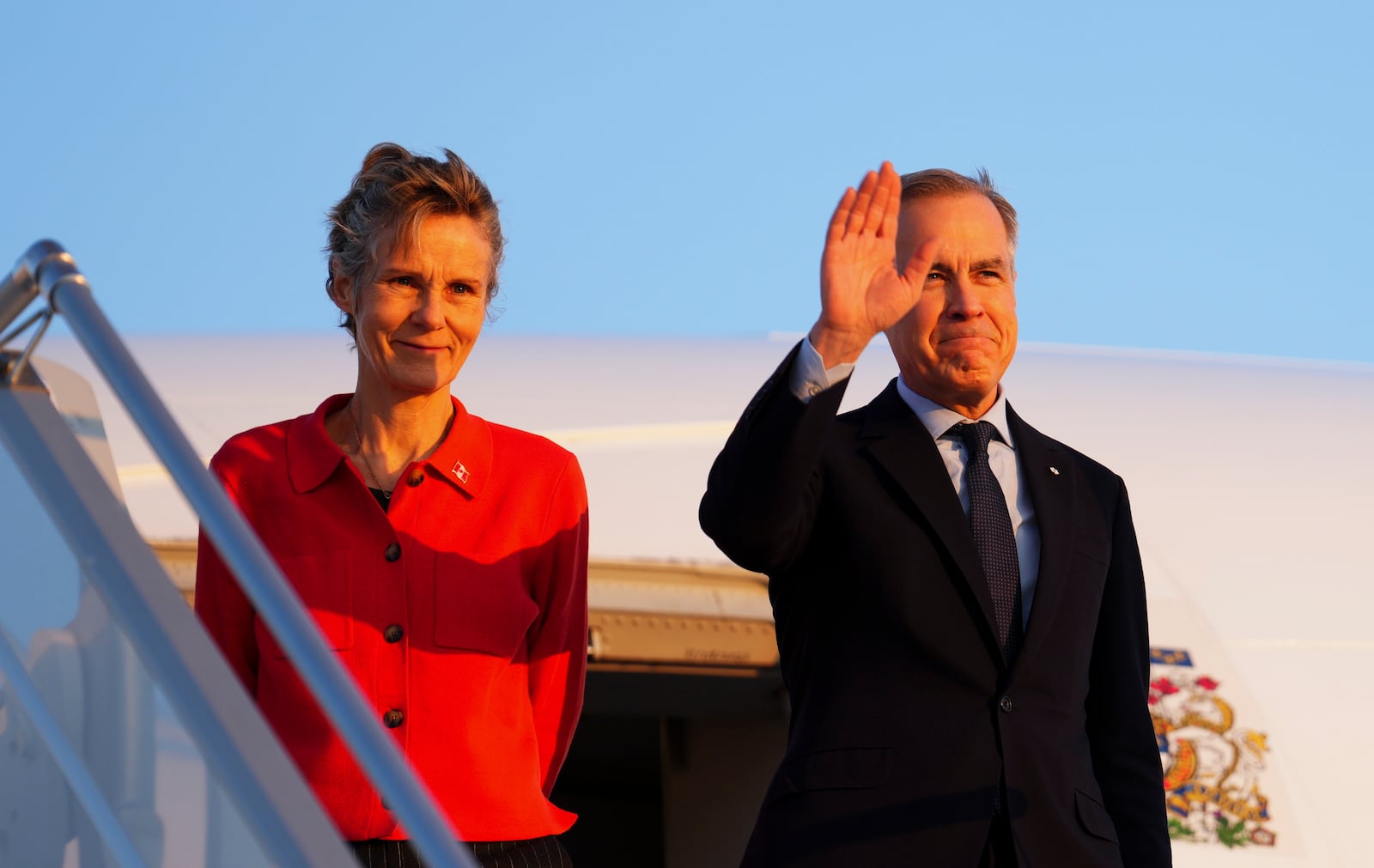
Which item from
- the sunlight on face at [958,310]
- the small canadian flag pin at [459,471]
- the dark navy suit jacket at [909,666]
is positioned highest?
the sunlight on face at [958,310]

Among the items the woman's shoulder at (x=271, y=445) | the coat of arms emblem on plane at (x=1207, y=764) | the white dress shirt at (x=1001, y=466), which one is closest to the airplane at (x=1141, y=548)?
the coat of arms emblem on plane at (x=1207, y=764)

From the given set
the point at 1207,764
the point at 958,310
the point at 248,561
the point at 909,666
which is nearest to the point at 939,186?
the point at 958,310

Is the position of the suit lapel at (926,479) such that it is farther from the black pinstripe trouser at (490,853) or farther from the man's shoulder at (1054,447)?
the black pinstripe trouser at (490,853)

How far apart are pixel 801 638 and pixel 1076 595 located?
1.39ft

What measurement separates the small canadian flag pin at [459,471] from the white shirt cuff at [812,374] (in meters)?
0.62

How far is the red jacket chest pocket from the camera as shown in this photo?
2352 millimetres

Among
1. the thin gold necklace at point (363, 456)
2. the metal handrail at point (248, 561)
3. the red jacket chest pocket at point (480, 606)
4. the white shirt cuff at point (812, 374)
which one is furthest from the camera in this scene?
the thin gold necklace at point (363, 456)

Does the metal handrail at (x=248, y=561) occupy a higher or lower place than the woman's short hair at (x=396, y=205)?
lower

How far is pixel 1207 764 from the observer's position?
13.8 ft

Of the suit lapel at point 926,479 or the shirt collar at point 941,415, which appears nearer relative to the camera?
the suit lapel at point 926,479

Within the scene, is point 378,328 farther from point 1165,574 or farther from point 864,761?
point 1165,574

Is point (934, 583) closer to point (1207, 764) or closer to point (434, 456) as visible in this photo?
point (434, 456)

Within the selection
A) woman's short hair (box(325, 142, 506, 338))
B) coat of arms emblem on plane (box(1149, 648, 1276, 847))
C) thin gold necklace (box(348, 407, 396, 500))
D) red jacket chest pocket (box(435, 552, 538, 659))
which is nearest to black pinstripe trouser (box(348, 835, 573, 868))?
red jacket chest pocket (box(435, 552, 538, 659))

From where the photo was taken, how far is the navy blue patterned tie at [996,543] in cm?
229
